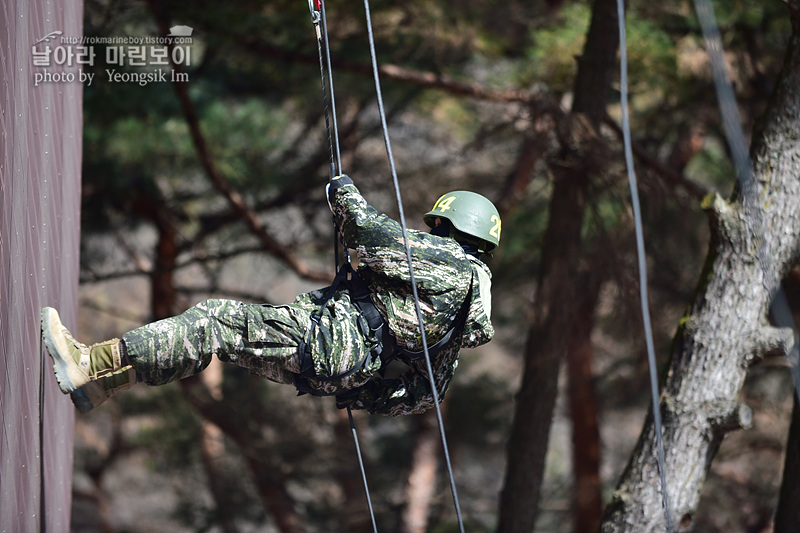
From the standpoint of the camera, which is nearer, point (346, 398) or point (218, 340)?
point (218, 340)

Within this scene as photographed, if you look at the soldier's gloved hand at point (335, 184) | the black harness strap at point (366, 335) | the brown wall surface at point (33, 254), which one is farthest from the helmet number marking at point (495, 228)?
the brown wall surface at point (33, 254)

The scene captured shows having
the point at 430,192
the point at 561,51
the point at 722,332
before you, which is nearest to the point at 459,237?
the point at 722,332

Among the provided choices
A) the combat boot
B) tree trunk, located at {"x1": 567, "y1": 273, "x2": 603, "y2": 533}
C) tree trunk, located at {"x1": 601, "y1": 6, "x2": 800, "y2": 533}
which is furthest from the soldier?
tree trunk, located at {"x1": 567, "y1": 273, "x2": 603, "y2": 533}

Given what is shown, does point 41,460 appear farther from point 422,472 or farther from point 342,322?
point 422,472

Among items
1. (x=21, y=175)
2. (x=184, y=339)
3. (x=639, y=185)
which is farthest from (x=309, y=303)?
(x=639, y=185)

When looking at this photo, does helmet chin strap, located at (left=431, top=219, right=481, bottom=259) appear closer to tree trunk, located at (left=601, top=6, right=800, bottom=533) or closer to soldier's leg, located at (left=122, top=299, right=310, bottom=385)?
soldier's leg, located at (left=122, top=299, right=310, bottom=385)

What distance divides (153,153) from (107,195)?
53.0 inches

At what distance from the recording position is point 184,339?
12.1 ft

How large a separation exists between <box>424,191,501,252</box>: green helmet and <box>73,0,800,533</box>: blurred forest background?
9.85 feet

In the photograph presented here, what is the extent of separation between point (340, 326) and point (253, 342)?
41 cm

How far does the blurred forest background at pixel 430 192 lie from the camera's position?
24.1 feet

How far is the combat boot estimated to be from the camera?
11.9 feet

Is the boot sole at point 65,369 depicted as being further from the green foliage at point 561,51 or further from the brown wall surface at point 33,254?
the green foliage at point 561,51

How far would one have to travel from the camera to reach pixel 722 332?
538 cm
